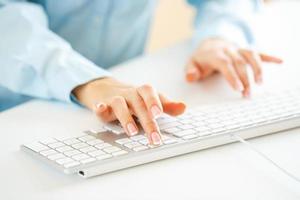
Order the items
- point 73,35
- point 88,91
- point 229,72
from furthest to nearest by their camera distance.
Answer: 1. point 73,35
2. point 229,72
3. point 88,91

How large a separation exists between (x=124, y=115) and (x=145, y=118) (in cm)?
3

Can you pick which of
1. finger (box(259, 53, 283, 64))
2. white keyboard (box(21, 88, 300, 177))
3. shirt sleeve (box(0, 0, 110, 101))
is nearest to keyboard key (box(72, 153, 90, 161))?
white keyboard (box(21, 88, 300, 177))

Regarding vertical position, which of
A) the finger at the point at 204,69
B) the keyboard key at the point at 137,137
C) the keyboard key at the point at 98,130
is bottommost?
the keyboard key at the point at 137,137

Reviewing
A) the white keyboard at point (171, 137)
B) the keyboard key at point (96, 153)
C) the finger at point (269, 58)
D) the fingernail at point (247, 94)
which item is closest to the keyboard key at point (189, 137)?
the white keyboard at point (171, 137)

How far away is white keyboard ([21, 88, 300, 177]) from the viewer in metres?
0.62

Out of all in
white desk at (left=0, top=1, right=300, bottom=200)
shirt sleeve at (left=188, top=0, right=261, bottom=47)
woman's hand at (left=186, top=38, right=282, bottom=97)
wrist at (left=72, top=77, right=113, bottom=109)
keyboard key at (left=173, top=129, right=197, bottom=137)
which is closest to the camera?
white desk at (left=0, top=1, right=300, bottom=200)

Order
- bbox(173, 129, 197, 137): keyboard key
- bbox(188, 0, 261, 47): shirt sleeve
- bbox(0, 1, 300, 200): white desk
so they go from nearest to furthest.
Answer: bbox(0, 1, 300, 200): white desk
bbox(173, 129, 197, 137): keyboard key
bbox(188, 0, 261, 47): shirt sleeve

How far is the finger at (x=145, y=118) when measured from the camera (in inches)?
26.1

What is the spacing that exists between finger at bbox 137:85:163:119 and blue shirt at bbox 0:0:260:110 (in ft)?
0.42

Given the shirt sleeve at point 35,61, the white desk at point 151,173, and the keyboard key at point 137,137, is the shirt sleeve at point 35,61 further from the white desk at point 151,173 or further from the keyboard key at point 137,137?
the keyboard key at point 137,137

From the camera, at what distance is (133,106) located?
734mm

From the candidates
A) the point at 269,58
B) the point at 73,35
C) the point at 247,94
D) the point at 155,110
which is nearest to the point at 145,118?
the point at 155,110

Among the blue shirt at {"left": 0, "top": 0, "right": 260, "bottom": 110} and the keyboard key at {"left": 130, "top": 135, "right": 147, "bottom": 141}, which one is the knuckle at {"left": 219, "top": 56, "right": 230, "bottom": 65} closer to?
the blue shirt at {"left": 0, "top": 0, "right": 260, "bottom": 110}

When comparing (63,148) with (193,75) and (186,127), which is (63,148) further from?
(193,75)
